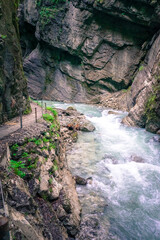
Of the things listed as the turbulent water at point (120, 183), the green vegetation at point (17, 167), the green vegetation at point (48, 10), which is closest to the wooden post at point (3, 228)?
the green vegetation at point (17, 167)

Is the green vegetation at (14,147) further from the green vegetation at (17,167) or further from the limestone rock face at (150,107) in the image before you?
the limestone rock face at (150,107)

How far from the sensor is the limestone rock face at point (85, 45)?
20.1 m

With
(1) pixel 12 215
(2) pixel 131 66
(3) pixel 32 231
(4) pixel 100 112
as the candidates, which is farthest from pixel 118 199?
(2) pixel 131 66

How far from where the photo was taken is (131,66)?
23.6m

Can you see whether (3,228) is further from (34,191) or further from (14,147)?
(14,147)

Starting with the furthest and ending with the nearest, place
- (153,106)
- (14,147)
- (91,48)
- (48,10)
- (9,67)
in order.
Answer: (48,10)
(91,48)
(153,106)
(9,67)
(14,147)

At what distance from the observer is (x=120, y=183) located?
7730 millimetres

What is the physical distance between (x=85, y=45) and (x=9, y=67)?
64.3ft

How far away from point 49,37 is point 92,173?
2436 centimetres

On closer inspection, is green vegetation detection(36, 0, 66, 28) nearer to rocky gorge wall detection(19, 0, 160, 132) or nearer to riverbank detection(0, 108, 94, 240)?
rocky gorge wall detection(19, 0, 160, 132)

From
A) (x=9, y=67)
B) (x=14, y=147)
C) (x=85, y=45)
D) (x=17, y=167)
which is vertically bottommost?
(x=17, y=167)

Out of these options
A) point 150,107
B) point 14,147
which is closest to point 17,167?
point 14,147

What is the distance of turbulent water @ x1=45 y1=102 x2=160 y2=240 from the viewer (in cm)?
562

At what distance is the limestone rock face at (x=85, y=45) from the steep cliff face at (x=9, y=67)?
16.6 meters
